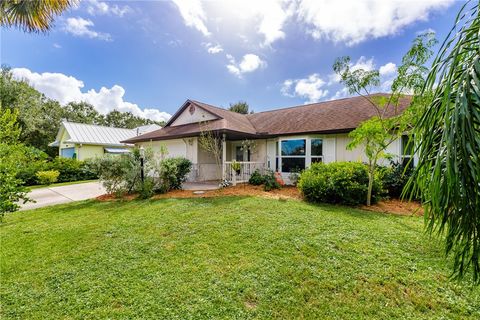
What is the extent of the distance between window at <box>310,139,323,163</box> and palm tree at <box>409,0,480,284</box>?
10.4 metres

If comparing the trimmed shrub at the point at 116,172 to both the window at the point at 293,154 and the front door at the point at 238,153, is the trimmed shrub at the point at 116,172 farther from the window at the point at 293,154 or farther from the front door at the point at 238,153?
the window at the point at 293,154

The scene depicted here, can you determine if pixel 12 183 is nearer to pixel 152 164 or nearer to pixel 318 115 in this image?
pixel 152 164

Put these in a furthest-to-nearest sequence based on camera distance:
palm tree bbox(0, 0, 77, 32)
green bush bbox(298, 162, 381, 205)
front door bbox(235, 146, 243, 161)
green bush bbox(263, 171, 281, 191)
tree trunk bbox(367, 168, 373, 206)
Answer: front door bbox(235, 146, 243, 161), green bush bbox(263, 171, 281, 191), green bush bbox(298, 162, 381, 205), tree trunk bbox(367, 168, 373, 206), palm tree bbox(0, 0, 77, 32)

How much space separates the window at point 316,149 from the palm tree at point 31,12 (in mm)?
10828

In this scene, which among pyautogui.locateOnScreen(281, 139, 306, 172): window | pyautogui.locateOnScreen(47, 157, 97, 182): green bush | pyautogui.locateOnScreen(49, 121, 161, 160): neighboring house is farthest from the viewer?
pyautogui.locateOnScreen(49, 121, 161, 160): neighboring house

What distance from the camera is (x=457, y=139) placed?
1184mm

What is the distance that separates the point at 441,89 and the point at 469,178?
0.71 meters

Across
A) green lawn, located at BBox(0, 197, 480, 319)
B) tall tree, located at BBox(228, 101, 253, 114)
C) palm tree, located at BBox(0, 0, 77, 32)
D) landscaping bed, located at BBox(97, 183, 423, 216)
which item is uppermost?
tall tree, located at BBox(228, 101, 253, 114)

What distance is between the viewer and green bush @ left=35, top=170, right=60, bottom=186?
51.0 feet

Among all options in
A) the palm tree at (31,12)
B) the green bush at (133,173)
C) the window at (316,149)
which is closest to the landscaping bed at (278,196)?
the green bush at (133,173)

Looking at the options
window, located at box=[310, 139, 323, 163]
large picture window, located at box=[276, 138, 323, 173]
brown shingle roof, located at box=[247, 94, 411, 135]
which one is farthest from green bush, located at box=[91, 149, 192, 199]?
window, located at box=[310, 139, 323, 163]

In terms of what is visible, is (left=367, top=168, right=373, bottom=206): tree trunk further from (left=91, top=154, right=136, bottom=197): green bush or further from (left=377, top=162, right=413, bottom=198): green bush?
(left=91, top=154, right=136, bottom=197): green bush

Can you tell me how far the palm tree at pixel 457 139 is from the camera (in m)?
1.18

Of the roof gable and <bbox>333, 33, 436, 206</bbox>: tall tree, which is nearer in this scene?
<bbox>333, 33, 436, 206</bbox>: tall tree
